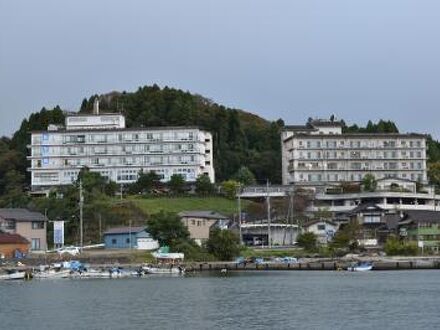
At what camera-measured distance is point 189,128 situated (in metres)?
114

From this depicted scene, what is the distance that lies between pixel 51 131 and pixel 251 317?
78153 millimetres

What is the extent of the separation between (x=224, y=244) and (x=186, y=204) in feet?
70.0

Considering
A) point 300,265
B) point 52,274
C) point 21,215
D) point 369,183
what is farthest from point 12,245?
point 369,183

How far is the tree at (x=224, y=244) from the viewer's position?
258 feet

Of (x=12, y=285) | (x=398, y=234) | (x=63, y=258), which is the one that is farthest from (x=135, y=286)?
(x=398, y=234)

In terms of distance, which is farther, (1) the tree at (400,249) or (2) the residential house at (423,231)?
(2) the residential house at (423,231)

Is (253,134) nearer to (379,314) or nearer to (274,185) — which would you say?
(274,185)

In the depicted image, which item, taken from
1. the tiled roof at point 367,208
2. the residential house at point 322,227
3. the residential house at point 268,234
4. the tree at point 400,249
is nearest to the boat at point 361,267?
the tree at point 400,249

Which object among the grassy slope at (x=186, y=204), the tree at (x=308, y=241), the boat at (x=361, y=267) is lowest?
the boat at (x=361, y=267)

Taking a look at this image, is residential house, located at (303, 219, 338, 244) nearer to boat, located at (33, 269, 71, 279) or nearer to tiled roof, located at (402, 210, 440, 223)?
tiled roof, located at (402, 210, 440, 223)

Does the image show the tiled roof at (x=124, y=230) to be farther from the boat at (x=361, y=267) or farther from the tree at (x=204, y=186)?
the boat at (x=361, y=267)

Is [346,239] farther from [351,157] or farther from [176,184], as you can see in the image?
[351,157]

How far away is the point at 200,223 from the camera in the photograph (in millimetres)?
88875

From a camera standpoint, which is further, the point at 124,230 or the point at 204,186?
the point at 204,186
